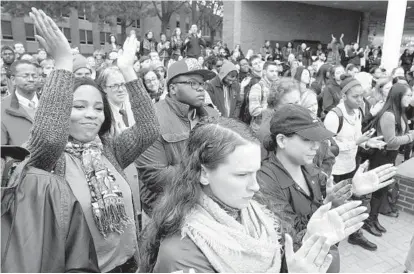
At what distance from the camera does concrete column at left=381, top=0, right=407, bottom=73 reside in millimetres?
11086

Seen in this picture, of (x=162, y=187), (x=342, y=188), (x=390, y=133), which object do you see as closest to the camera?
(x=342, y=188)

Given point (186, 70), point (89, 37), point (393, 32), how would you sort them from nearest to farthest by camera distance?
point (186, 70), point (393, 32), point (89, 37)

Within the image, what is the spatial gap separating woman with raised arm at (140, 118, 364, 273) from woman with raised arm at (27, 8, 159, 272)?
263 mm

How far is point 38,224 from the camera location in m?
1.26

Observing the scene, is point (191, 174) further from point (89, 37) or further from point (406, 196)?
point (89, 37)

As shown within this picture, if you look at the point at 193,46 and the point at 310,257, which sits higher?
the point at 193,46

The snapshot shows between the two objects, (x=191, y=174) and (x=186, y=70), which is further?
(x=186, y=70)

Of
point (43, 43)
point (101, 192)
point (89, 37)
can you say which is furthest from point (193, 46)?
point (89, 37)

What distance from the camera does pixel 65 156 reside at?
174 cm

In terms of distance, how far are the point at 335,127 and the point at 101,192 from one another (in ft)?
9.81

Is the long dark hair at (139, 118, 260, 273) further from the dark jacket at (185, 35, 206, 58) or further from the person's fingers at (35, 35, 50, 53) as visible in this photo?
the dark jacket at (185, 35, 206, 58)

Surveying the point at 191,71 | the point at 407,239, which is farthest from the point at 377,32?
the point at 191,71

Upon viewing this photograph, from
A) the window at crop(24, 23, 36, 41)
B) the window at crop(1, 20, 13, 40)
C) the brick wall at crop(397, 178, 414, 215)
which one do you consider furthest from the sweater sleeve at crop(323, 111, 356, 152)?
the window at crop(24, 23, 36, 41)

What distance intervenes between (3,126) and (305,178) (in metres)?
2.55
